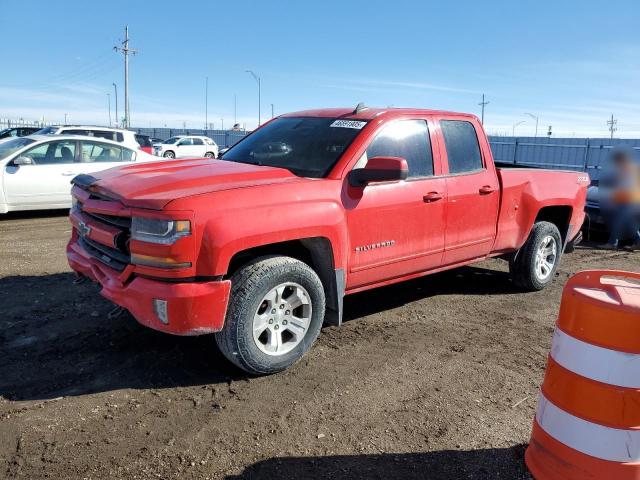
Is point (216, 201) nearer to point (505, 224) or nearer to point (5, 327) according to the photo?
Result: point (5, 327)

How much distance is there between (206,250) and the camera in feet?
10.8

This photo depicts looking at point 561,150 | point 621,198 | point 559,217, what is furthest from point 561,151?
point 559,217

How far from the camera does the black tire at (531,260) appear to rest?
233 inches

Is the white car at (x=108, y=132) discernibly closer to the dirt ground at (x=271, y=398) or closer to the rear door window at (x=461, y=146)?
the dirt ground at (x=271, y=398)

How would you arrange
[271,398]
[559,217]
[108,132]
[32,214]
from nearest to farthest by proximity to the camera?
1. [271,398]
2. [559,217]
3. [32,214]
4. [108,132]

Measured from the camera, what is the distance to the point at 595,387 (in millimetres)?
2482

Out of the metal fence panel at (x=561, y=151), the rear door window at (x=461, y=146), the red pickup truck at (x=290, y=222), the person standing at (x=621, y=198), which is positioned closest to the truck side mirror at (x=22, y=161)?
the red pickup truck at (x=290, y=222)

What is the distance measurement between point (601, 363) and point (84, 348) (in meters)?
3.49

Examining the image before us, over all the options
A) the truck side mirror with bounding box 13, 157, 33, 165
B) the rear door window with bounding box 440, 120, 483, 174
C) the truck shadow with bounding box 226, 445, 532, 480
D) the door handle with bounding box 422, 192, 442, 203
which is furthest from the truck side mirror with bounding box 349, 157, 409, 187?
the truck side mirror with bounding box 13, 157, 33, 165

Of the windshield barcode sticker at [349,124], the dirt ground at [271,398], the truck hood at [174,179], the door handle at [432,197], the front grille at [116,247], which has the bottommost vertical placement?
the dirt ground at [271,398]

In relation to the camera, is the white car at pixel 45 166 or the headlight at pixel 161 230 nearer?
the headlight at pixel 161 230

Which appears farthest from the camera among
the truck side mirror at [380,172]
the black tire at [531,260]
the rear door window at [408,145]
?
the black tire at [531,260]

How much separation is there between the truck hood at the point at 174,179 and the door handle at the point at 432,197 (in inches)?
47.2

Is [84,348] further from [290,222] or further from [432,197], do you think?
[432,197]
